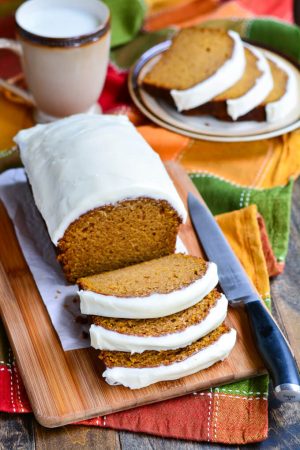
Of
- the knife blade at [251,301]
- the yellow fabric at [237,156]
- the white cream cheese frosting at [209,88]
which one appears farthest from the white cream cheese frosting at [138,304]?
the white cream cheese frosting at [209,88]

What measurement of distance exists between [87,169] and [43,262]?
394mm

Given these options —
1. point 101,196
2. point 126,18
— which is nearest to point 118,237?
point 101,196

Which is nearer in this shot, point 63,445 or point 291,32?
point 63,445

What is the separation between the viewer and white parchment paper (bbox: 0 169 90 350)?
7.33 feet

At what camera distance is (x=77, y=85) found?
308cm

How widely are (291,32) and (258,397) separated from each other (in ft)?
7.12

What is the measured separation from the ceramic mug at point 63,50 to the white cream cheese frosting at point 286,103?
0.77 metres

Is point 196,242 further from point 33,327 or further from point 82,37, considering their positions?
point 82,37

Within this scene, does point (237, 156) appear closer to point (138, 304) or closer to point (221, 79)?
point (221, 79)

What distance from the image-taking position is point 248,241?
104 inches

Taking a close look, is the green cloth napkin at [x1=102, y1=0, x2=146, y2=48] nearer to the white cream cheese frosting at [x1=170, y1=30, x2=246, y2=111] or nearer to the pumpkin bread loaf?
the white cream cheese frosting at [x1=170, y1=30, x2=246, y2=111]

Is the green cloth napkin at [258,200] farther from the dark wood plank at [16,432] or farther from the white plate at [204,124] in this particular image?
the dark wood plank at [16,432]

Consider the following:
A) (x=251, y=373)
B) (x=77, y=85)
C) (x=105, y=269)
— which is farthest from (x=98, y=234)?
(x=77, y=85)

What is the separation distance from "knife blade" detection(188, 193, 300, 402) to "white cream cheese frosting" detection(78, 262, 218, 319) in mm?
248
